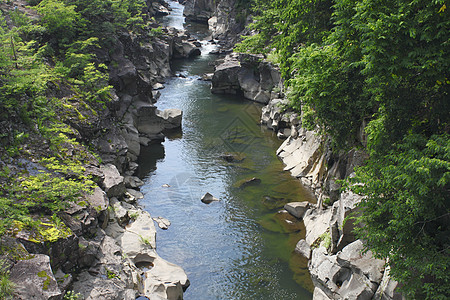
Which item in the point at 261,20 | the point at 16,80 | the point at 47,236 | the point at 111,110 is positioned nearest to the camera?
the point at 47,236

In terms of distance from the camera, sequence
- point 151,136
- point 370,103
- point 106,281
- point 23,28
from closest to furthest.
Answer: point 106,281 < point 370,103 < point 23,28 < point 151,136

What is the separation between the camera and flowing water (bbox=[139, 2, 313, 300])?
62.5 feet

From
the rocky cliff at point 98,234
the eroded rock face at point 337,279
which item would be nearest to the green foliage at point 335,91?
the eroded rock face at point 337,279

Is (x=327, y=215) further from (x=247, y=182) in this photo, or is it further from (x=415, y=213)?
(x=415, y=213)

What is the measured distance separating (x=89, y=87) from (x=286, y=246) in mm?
17543

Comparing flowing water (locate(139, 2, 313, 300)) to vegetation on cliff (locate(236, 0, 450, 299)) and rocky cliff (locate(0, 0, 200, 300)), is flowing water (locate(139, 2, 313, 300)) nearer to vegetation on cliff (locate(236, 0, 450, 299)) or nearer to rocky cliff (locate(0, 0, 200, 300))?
rocky cliff (locate(0, 0, 200, 300))

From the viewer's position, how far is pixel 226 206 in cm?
2520

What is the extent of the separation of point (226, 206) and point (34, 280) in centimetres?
1449

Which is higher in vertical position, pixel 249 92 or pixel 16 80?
pixel 16 80

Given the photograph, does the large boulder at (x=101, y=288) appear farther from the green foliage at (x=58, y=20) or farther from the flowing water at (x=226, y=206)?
the green foliage at (x=58, y=20)

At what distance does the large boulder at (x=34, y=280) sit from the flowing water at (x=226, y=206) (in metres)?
7.23

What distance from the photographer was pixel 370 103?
1806 centimetres

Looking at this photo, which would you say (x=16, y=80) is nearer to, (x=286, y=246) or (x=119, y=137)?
(x=119, y=137)

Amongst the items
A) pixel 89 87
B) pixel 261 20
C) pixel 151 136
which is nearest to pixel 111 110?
pixel 89 87
